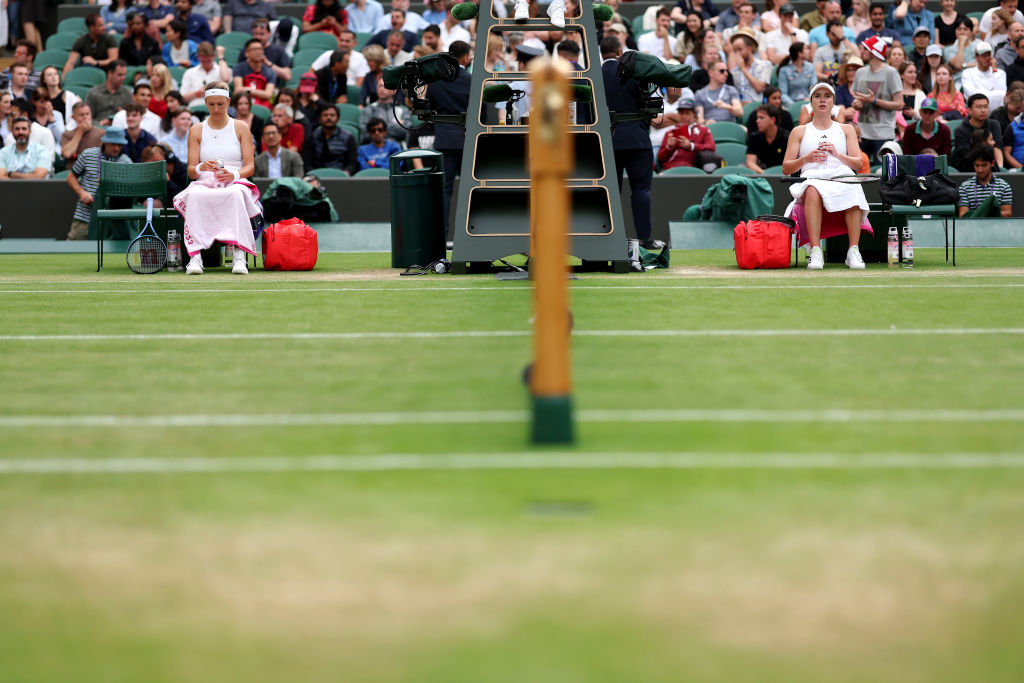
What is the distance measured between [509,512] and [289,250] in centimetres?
1078

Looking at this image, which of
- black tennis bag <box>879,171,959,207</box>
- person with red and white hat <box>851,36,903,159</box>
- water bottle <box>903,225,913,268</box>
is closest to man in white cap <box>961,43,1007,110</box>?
person with red and white hat <box>851,36,903,159</box>

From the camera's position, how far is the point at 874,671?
288 cm

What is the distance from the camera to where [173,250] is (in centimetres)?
1446

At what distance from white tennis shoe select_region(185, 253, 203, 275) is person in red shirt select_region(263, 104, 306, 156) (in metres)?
5.63

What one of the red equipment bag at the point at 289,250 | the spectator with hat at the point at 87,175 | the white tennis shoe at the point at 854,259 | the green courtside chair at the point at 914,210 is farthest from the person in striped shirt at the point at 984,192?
the spectator with hat at the point at 87,175

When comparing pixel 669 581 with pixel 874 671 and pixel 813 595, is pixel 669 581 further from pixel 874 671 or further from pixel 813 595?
pixel 874 671

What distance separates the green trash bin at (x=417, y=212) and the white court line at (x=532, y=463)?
926 centimetres

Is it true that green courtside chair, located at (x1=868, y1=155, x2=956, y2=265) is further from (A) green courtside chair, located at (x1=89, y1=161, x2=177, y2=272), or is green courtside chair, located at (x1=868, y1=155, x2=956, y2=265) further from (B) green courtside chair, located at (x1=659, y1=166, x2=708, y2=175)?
(A) green courtside chair, located at (x1=89, y1=161, x2=177, y2=272)

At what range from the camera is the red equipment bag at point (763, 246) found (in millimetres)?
13688

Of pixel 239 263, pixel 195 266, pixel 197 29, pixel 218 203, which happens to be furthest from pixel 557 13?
pixel 197 29

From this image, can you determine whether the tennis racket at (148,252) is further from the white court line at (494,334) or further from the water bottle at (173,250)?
the white court line at (494,334)

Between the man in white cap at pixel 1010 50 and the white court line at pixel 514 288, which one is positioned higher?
the man in white cap at pixel 1010 50

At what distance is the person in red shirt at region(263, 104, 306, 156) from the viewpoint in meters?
19.2

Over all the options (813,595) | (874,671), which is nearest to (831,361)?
(813,595)
